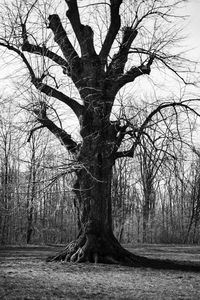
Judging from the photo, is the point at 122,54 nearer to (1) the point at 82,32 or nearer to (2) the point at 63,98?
(1) the point at 82,32

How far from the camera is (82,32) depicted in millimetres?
12602

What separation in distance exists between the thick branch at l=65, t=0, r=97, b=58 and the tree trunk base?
507cm

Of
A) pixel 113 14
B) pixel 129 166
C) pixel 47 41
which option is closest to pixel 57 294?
pixel 47 41

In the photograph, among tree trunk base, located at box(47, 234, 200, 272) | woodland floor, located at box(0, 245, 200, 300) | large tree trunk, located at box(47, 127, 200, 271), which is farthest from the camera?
large tree trunk, located at box(47, 127, 200, 271)

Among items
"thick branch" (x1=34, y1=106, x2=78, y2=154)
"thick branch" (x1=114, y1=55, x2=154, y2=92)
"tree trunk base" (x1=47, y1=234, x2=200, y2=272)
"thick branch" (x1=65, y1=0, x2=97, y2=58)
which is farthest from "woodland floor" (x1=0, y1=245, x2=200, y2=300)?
"thick branch" (x1=65, y1=0, x2=97, y2=58)

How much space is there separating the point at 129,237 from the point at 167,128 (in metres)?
26.8

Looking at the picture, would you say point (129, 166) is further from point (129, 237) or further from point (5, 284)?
point (5, 284)

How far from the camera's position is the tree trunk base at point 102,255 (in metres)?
11.4

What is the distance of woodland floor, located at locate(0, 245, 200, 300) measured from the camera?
7.02 m

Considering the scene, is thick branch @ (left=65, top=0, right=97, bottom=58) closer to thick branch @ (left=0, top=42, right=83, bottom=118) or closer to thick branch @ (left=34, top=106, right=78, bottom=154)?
thick branch @ (left=0, top=42, right=83, bottom=118)

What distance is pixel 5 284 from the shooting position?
7.66 metres

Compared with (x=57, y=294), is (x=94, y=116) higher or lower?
higher

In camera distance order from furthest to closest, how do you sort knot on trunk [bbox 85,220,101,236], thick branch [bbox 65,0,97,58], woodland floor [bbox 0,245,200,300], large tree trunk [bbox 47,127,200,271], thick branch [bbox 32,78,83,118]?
1. thick branch [bbox 65,0,97,58]
2. thick branch [bbox 32,78,83,118]
3. knot on trunk [bbox 85,220,101,236]
4. large tree trunk [bbox 47,127,200,271]
5. woodland floor [bbox 0,245,200,300]

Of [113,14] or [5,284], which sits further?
[113,14]
